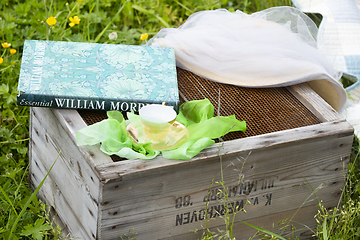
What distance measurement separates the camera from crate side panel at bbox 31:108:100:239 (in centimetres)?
121

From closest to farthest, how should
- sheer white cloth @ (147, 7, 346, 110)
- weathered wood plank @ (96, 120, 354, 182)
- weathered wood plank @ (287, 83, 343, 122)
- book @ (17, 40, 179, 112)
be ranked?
weathered wood plank @ (96, 120, 354, 182), book @ (17, 40, 179, 112), weathered wood plank @ (287, 83, 343, 122), sheer white cloth @ (147, 7, 346, 110)

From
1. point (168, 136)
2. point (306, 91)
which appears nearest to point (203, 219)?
point (168, 136)

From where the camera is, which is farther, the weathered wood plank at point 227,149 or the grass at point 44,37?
the grass at point 44,37

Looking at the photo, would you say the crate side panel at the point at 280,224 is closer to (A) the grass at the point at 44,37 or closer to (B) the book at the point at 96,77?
(A) the grass at the point at 44,37

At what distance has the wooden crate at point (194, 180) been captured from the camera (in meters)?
1.17

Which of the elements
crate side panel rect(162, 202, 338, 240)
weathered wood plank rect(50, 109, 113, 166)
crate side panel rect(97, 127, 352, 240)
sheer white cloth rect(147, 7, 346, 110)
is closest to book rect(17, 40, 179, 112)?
weathered wood plank rect(50, 109, 113, 166)

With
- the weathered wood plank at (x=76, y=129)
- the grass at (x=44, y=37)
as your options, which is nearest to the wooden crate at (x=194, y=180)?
the weathered wood plank at (x=76, y=129)

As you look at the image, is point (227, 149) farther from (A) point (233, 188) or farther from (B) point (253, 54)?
(B) point (253, 54)

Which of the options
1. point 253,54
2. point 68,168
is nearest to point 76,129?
point 68,168

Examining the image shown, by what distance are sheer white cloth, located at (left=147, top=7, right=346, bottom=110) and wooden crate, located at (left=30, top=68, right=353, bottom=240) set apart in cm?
11

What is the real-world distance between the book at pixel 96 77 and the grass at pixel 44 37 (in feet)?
1.21

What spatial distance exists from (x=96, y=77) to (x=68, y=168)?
12.9 inches

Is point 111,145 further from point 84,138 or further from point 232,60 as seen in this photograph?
point 232,60

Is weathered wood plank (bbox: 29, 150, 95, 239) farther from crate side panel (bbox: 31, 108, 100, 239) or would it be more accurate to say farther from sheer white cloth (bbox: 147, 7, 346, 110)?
sheer white cloth (bbox: 147, 7, 346, 110)
